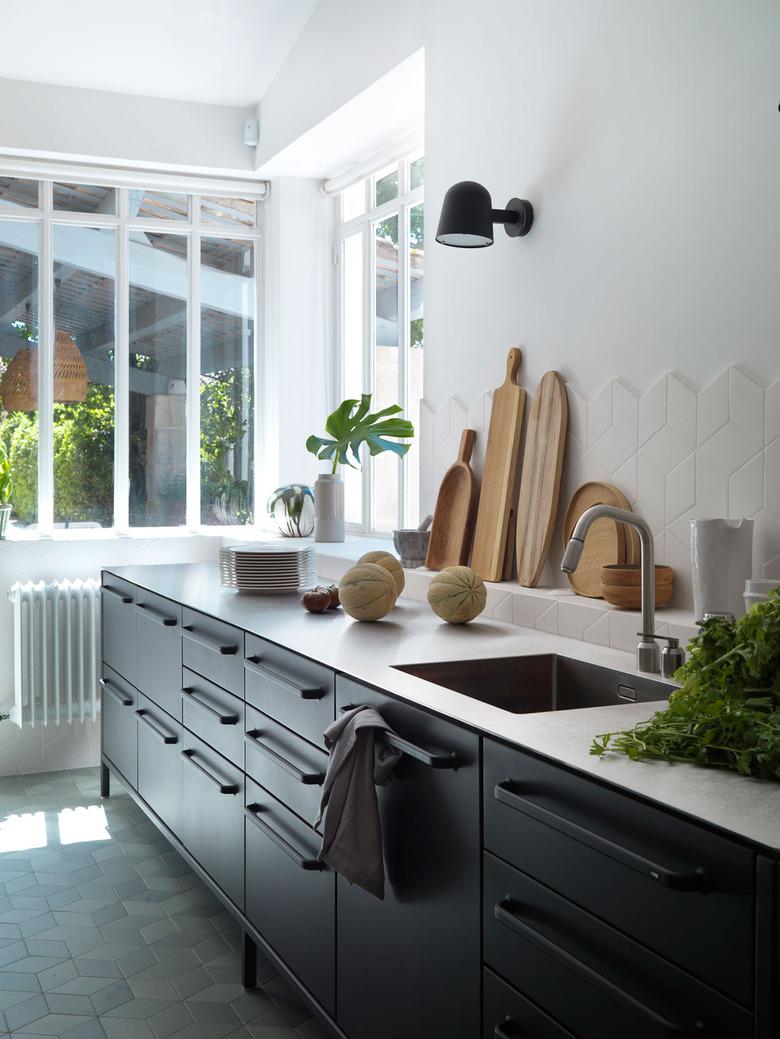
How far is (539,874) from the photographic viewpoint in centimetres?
143

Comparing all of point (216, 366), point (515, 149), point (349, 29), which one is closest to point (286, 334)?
point (216, 366)

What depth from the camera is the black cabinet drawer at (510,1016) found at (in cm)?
141

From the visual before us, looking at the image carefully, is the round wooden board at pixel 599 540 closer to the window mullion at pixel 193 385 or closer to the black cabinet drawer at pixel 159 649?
the black cabinet drawer at pixel 159 649

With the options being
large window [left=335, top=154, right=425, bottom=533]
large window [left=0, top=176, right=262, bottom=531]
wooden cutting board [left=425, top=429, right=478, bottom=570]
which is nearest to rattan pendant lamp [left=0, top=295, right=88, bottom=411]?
large window [left=0, top=176, right=262, bottom=531]

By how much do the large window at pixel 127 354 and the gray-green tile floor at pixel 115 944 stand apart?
1560mm

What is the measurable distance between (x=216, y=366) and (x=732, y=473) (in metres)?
3.35

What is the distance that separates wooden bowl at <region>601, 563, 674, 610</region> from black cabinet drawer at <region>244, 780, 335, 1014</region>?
0.86 m

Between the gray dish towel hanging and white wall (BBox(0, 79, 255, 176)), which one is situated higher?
white wall (BBox(0, 79, 255, 176))

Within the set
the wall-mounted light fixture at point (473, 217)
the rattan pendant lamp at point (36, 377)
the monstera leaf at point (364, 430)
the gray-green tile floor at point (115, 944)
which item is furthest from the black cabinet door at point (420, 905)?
the rattan pendant lamp at point (36, 377)

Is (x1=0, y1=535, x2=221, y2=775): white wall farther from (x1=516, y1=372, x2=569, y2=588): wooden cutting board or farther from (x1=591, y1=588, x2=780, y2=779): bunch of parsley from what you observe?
(x1=591, y1=588, x2=780, y2=779): bunch of parsley

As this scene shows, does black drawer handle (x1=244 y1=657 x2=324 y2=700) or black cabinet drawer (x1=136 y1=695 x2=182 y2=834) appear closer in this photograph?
black drawer handle (x1=244 y1=657 x2=324 y2=700)

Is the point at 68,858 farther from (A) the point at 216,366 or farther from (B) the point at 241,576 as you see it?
(A) the point at 216,366

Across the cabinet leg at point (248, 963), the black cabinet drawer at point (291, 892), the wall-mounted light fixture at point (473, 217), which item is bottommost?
the cabinet leg at point (248, 963)

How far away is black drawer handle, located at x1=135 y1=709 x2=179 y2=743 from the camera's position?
3.19 m
